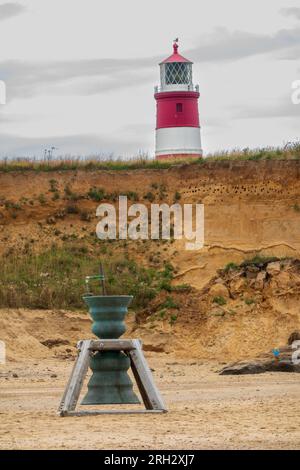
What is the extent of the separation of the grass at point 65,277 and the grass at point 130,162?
479cm

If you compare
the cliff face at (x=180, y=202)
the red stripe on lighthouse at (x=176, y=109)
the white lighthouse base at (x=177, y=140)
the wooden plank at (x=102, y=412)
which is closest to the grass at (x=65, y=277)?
the cliff face at (x=180, y=202)

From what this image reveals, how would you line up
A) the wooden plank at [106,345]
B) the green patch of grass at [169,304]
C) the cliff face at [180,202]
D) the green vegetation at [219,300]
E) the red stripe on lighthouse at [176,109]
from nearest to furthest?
the wooden plank at [106,345], the green vegetation at [219,300], the green patch of grass at [169,304], the cliff face at [180,202], the red stripe on lighthouse at [176,109]

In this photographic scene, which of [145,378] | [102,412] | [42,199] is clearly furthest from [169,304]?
[102,412]

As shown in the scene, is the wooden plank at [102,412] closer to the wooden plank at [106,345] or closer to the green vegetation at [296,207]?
the wooden plank at [106,345]

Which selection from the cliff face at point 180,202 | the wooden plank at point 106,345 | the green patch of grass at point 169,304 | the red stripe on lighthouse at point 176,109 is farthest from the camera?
the red stripe on lighthouse at point 176,109

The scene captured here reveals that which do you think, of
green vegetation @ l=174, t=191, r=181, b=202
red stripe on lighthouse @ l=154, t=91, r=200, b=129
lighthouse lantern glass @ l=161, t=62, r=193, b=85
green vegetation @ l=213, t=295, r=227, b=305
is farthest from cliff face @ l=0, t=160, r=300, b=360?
lighthouse lantern glass @ l=161, t=62, r=193, b=85

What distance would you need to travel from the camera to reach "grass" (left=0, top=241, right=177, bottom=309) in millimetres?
34750

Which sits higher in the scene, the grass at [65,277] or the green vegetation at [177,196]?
the green vegetation at [177,196]

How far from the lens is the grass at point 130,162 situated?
44.5m

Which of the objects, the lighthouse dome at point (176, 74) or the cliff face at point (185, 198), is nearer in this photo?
the cliff face at point (185, 198)

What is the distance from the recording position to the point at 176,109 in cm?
5494

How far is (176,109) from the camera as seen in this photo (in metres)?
54.9

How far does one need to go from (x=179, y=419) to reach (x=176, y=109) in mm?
39274

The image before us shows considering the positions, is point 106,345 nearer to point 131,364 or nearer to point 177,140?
point 131,364
